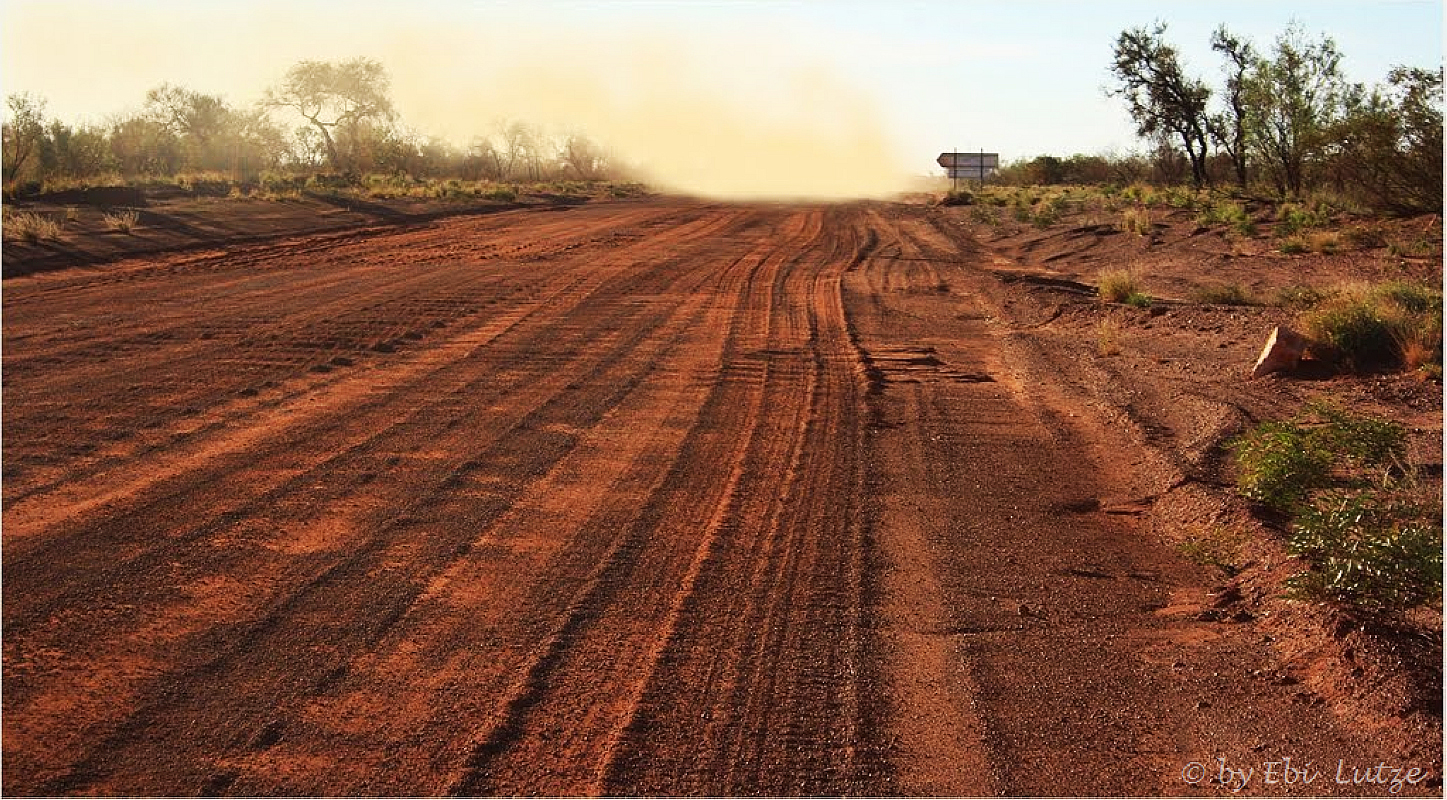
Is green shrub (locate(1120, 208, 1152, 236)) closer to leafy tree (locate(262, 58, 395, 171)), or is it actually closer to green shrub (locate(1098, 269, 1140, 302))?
green shrub (locate(1098, 269, 1140, 302))

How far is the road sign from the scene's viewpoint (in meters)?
82.8

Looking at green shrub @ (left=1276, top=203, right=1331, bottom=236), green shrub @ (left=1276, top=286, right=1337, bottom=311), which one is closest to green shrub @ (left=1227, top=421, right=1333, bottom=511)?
green shrub @ (left=1276, top=286, right=1337, bottom=311)

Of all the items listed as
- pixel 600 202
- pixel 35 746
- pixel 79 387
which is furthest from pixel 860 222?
Answer: pixel 35 746

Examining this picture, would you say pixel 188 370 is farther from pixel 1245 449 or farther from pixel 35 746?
pixel 1245 449

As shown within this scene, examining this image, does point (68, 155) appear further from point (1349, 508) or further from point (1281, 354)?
point (1349, 508)

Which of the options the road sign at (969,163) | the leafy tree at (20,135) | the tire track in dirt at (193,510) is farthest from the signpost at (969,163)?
the tire track in dirt at (193,510)

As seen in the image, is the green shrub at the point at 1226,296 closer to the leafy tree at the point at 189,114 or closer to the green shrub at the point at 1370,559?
the green shrub at the point at 1370,559

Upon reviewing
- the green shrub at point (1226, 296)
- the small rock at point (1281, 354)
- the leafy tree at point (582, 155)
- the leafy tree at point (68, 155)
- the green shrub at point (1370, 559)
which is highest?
the leafy tree at point (582, 155)

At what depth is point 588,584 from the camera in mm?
6566

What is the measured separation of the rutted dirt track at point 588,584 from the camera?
4781mm

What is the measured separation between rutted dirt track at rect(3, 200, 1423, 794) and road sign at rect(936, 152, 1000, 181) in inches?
2804

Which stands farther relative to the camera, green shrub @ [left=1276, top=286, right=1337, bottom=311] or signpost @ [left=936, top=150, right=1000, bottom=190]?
signpost @ [left=936, top=150, right=1000, bottom=190]

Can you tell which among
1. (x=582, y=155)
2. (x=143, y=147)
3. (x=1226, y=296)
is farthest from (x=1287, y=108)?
(x=582, y=155)

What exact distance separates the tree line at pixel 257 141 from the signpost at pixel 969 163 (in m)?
30.4
